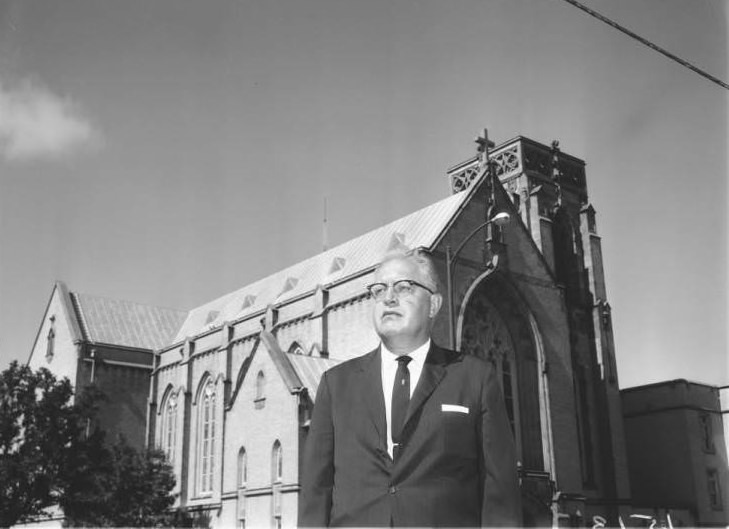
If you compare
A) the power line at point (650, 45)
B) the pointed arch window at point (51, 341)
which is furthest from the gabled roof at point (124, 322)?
the power line at point (650, 45)

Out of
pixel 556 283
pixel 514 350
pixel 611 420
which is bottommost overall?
pixel 611 420

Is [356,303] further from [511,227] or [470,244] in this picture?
[511,227]

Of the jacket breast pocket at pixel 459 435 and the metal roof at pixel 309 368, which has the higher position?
the metal roof at pixel 309 368

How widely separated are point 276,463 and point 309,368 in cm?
394

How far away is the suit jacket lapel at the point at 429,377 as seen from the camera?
4.22 metres

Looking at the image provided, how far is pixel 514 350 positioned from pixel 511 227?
5.56m

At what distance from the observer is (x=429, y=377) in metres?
4.33

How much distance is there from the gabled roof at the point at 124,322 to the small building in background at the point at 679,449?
30207mm

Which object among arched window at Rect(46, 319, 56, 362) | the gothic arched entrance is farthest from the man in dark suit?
arched window at Rect(46, 319, 56, 362)

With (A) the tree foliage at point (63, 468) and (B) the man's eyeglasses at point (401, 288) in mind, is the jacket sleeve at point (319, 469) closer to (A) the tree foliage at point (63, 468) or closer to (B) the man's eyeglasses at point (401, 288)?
(B) the man's eyeglasses at point (401, 288)

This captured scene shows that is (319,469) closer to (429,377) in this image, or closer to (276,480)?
(429,377)

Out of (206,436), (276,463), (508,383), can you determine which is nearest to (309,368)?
(276,463)

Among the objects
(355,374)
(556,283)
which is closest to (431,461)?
(355,374)

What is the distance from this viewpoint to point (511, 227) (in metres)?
35.6
